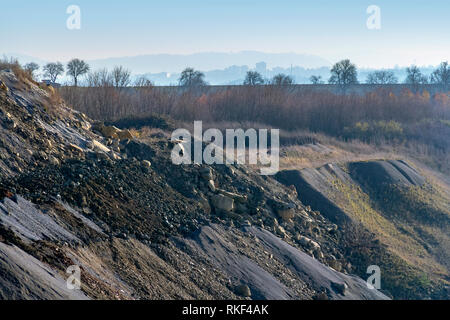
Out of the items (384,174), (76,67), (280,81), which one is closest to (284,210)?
(384,174)

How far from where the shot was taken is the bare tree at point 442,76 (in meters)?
66.6

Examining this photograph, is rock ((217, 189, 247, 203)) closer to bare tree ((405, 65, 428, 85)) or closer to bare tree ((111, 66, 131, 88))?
bare tree ((111, 66, 131, 88))

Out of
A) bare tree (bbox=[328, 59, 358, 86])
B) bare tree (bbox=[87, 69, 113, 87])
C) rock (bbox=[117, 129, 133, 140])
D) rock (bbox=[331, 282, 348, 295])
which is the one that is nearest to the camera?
rock (bbox=[331, 282, 348, 295])

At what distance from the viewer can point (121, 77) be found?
35.0 meters

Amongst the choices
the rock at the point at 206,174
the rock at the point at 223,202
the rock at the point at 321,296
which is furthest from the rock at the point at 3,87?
the rock at the point at 321,296

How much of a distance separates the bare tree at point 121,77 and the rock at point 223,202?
20508 millimetres

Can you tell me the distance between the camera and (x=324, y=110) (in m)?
39.3

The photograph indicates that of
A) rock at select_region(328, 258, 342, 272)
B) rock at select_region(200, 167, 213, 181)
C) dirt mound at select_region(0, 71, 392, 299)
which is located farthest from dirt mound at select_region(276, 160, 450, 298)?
rock at select_region(200, 167, 213, 181)

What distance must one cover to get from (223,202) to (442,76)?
59.5 m

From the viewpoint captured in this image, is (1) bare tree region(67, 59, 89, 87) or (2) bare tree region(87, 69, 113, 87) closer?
(2) bare tree region(87, 69, 113, 87)

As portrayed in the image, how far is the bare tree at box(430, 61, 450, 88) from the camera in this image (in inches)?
2623

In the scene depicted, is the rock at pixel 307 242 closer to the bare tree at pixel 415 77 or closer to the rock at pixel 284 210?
the rock at pixel 284 210

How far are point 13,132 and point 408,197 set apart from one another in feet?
57.3

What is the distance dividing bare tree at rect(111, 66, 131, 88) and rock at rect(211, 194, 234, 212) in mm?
20508
